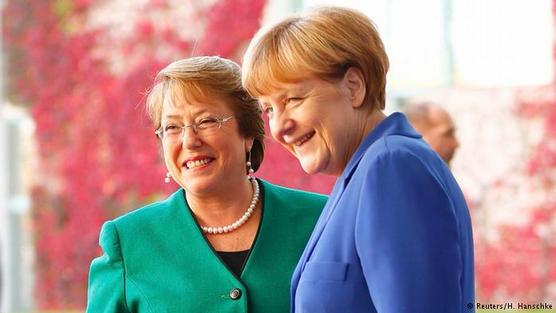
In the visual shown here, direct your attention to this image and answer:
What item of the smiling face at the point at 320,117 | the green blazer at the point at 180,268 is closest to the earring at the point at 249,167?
the green blazer at the point at 180,268

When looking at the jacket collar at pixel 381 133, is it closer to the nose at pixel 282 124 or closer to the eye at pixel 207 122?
the nose at pixel 282 124

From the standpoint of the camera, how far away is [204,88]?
2.79 meters

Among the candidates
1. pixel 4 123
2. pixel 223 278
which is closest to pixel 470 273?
pixel 223 278

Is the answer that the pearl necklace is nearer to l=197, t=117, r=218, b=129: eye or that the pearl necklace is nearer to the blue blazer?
l=197, t=117, r=218, b=129: eye

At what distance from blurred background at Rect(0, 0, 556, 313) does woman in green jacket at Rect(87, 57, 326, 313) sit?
4.48 metres

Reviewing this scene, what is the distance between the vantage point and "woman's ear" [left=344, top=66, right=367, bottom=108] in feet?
7.88

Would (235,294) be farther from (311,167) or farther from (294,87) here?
(294,87)

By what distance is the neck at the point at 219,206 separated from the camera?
9.41 ft

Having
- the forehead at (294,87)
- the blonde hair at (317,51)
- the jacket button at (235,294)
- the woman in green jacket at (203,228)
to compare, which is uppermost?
the blonde hair at (317,51)

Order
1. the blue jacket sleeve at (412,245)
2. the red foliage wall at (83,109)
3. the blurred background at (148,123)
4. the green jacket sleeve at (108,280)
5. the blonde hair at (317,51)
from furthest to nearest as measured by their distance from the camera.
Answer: the red foliage wall at (83,109) → the blurred background at (148,123) → the green jacket sleeve at (108,280) → the blonde hair at (317,51) → the blue jacket sleeve at (412,245)

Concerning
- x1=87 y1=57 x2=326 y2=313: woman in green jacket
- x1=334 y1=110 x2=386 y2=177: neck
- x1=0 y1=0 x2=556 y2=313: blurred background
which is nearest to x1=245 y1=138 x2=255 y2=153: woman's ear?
x1=87 y1=57 x2=326 y2=313: woman in green jacket

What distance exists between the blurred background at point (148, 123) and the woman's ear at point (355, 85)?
4.97 metres

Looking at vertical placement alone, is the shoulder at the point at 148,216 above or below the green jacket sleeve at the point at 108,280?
above

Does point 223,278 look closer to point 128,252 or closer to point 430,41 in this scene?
point 128,252
